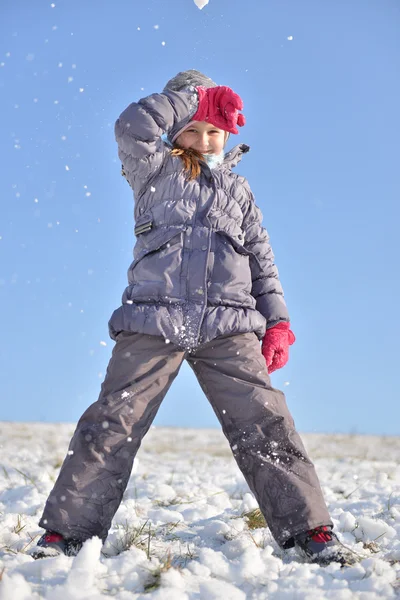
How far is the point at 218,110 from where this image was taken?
3129 millimetres

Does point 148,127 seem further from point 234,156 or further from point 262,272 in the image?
point 262,272

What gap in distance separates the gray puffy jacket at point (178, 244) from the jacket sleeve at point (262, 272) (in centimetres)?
12

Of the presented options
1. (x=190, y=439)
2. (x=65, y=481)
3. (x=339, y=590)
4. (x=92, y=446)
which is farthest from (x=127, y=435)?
(x=190, y=439)

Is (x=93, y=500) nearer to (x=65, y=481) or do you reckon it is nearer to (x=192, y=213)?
(x=65, y=481)

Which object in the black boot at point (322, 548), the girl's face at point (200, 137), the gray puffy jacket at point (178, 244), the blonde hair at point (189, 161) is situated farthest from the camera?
the girl's face at point (200, 137)

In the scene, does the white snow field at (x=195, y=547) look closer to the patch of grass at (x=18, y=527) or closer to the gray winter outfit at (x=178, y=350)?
the patch of grass at (x=18, y=527)

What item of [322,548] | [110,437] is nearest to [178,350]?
[110,437]

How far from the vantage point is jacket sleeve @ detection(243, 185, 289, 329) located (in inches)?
129

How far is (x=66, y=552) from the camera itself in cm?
255

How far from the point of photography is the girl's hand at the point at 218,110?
3084 mm

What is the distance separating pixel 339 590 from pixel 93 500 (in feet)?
3.89

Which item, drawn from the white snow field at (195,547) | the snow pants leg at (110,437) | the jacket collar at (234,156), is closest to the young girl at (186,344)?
the snow pants leg at (110,437)

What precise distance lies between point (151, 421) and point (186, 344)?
441mm

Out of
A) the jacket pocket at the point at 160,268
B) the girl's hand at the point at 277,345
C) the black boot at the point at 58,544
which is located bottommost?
the black boot at the point at 58,544
